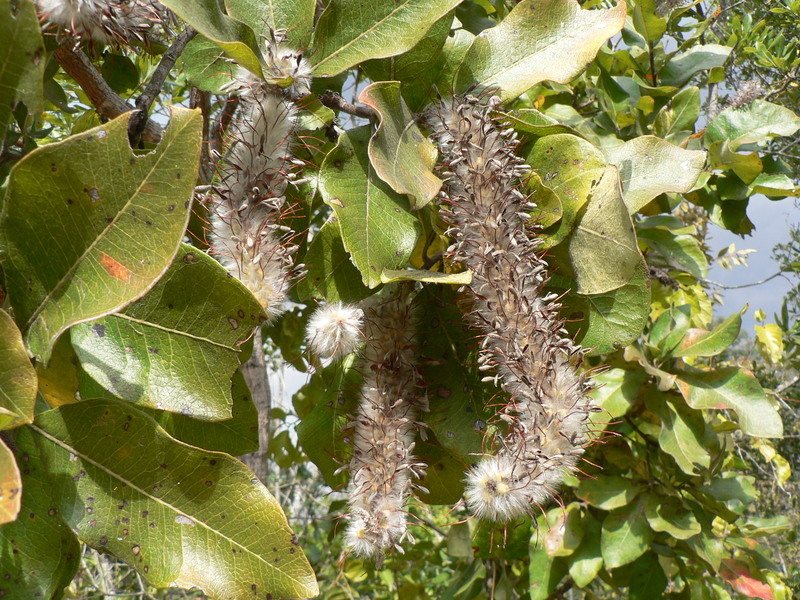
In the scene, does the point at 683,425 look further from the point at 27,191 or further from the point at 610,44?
the point at 27,191

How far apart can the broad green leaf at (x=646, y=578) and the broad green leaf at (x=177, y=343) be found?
945mm

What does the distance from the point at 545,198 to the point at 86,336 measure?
367mm

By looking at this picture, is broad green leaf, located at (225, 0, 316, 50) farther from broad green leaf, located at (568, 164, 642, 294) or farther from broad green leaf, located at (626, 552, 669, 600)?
broad green leaf, located at (626, 552, 669, 600)

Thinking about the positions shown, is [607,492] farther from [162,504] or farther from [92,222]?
[92,222]

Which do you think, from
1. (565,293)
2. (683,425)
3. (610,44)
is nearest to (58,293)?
(565,293)

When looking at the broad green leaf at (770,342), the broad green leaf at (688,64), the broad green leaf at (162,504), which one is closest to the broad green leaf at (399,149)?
the broad green leaf at (162,504)

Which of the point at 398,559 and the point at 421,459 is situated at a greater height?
the point at 421,459

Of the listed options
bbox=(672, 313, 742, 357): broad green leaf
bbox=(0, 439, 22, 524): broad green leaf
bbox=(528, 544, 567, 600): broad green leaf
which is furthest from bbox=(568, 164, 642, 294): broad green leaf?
bbox=(528, 544, 567, 600): broad green leaf

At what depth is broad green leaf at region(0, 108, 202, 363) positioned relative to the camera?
16.0 inches

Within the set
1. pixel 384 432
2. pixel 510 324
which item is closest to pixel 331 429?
pixel 384 432

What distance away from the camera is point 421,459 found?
0.62 m

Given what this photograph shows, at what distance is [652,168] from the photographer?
2.01 feet

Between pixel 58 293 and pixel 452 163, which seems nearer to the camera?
pixel 58 293

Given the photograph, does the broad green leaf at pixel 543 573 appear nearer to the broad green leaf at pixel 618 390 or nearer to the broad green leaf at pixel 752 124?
the broad green leaf at pixel 618 390
